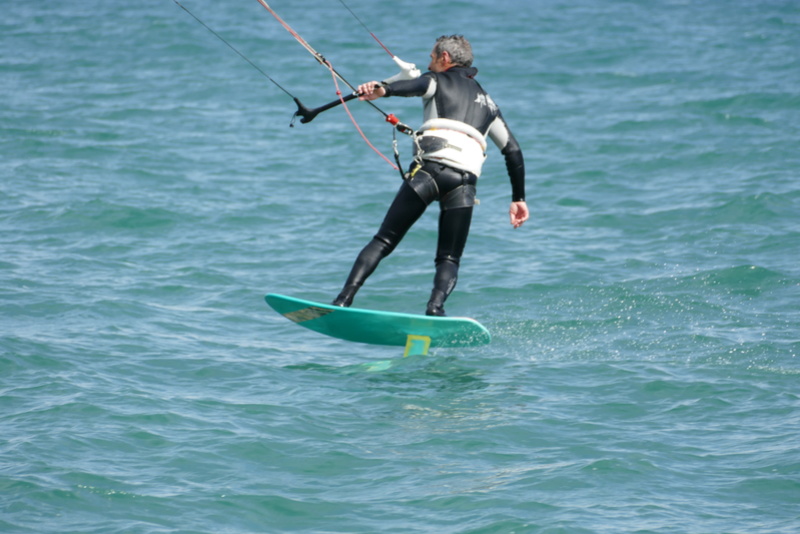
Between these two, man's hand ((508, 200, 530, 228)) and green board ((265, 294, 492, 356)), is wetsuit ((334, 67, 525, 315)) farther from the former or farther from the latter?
man's hand ((508, 200, 530, 228))

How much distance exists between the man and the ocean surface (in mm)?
1025

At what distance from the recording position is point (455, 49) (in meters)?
8.20

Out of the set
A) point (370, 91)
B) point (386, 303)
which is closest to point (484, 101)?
point (370, 91)

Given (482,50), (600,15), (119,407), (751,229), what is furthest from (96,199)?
(600,15)

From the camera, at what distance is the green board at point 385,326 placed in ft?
26.9

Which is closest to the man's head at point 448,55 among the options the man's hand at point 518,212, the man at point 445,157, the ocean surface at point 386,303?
the man at point 445,157

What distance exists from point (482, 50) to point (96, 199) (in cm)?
1195

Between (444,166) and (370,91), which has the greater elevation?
(370,91)

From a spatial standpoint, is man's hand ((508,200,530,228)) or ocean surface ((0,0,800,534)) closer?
ocean surface ((0,0,800,534))

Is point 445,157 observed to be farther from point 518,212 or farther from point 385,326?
point 385,326

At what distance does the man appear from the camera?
811 cm

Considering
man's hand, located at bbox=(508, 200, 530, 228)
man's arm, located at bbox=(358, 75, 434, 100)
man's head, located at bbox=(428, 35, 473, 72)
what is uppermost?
man's head, located at bbox=(428, 35, 473, 72)

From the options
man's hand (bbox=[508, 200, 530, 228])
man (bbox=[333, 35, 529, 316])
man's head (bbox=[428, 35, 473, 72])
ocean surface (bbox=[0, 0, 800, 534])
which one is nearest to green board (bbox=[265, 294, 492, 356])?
man (bbox=[333, 35, 529, 316])

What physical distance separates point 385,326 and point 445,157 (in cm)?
134
